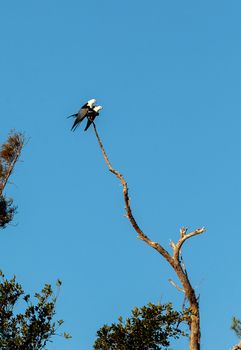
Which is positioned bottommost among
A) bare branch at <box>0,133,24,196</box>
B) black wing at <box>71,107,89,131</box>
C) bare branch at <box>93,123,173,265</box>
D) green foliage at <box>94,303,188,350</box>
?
green foliage at <box>94,303,188,350</box>

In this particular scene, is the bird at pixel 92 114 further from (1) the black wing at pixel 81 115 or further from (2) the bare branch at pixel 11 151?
(2) the bare branch at pixel 11 151

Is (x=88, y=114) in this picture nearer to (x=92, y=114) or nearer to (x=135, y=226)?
(x=92, y=114)

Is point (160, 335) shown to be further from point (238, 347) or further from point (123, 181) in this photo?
point (123, 181)

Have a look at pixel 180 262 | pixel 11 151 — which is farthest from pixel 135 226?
pixel 11 151

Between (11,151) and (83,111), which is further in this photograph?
(11,151)

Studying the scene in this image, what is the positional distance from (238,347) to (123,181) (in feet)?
21.0

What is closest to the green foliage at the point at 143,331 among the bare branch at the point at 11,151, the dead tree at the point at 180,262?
the dead tree at the point at 180,262

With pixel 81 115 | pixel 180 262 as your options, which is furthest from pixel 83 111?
pixel 180 262


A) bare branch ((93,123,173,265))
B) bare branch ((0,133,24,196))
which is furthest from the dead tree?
bare branch ((0,133,24,196))

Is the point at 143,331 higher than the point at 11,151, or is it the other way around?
the point at 11,151

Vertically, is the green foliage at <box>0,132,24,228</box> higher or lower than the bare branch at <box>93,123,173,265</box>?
higher

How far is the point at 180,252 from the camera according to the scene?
22422 millimetres

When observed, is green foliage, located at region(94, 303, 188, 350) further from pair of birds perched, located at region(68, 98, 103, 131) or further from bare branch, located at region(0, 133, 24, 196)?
bare branch, located at region(0, 133, 24, 196)

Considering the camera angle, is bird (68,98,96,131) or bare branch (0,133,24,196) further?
bare branch (0,133,24,196)
